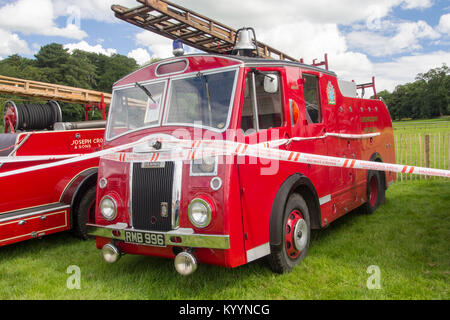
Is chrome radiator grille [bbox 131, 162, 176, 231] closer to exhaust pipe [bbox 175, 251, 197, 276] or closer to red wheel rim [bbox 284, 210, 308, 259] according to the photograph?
exhaust pipe [bbox 175, 251, 197, 276]

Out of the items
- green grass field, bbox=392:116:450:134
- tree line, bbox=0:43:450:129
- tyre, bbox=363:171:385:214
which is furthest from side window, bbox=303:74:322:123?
tree line, bbox=0:43:450:129

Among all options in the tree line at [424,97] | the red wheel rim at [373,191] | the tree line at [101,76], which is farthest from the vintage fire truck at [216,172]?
the tree line at [424,97]

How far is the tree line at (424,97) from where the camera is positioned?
8550 cm

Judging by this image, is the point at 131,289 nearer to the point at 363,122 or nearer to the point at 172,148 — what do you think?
the point at 172,148

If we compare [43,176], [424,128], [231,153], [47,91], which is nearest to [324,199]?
[231,153]

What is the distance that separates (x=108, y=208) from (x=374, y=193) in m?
5.52

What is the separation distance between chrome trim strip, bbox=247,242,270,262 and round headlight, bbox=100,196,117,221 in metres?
1.58

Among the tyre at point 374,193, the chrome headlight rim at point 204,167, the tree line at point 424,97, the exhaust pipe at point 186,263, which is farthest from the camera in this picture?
the tree line at point 424,97

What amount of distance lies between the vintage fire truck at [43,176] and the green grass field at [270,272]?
466 mm

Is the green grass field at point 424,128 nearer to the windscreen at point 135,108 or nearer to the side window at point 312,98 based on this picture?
the side window at point 312,98

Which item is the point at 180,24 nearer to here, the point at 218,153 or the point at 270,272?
the point at 218,153

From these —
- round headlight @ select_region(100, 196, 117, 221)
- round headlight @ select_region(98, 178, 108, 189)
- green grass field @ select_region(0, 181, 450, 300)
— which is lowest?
green grass field @ select_region(0, 181, 450, 300)

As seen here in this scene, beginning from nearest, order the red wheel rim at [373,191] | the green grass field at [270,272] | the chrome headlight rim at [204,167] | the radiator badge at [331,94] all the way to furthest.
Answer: the chrome headlight rim at [204,167], the green grass field at [270,272], the radiator badge at [331,94], the red wheel rim at [373,191]

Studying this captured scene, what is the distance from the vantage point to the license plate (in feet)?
11.9
